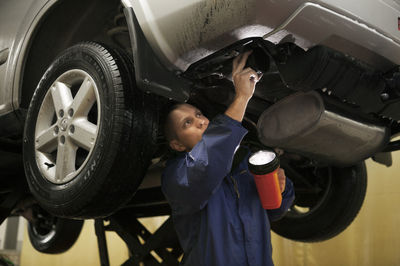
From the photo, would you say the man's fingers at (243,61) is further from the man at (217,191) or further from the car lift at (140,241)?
the car lift at (140,241)

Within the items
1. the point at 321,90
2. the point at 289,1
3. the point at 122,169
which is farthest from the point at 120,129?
the point at 321,90

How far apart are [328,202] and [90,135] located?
149cm

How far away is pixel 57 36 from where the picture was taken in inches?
66.1

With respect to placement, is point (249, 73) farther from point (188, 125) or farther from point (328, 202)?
point (328, 202)

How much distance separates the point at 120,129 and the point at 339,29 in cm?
69

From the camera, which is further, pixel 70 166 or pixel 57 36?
pixel 57 36

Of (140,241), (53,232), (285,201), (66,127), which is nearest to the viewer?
(66,127)

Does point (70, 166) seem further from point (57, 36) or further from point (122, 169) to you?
point (57, 36)

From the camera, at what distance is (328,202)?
2139mm

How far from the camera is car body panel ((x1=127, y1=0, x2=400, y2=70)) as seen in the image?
95 cm

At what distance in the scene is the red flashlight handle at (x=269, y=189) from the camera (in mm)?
1290

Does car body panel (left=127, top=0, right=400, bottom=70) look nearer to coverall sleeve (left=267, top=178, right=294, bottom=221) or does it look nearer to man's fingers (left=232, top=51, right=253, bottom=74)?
man's fingers (left=232, top=51, right=253, bottom=74)

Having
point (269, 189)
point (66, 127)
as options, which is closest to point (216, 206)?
point (269, 189)

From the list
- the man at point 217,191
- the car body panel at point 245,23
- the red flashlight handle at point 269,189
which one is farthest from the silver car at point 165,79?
the red flashlight handle at point 269,189
